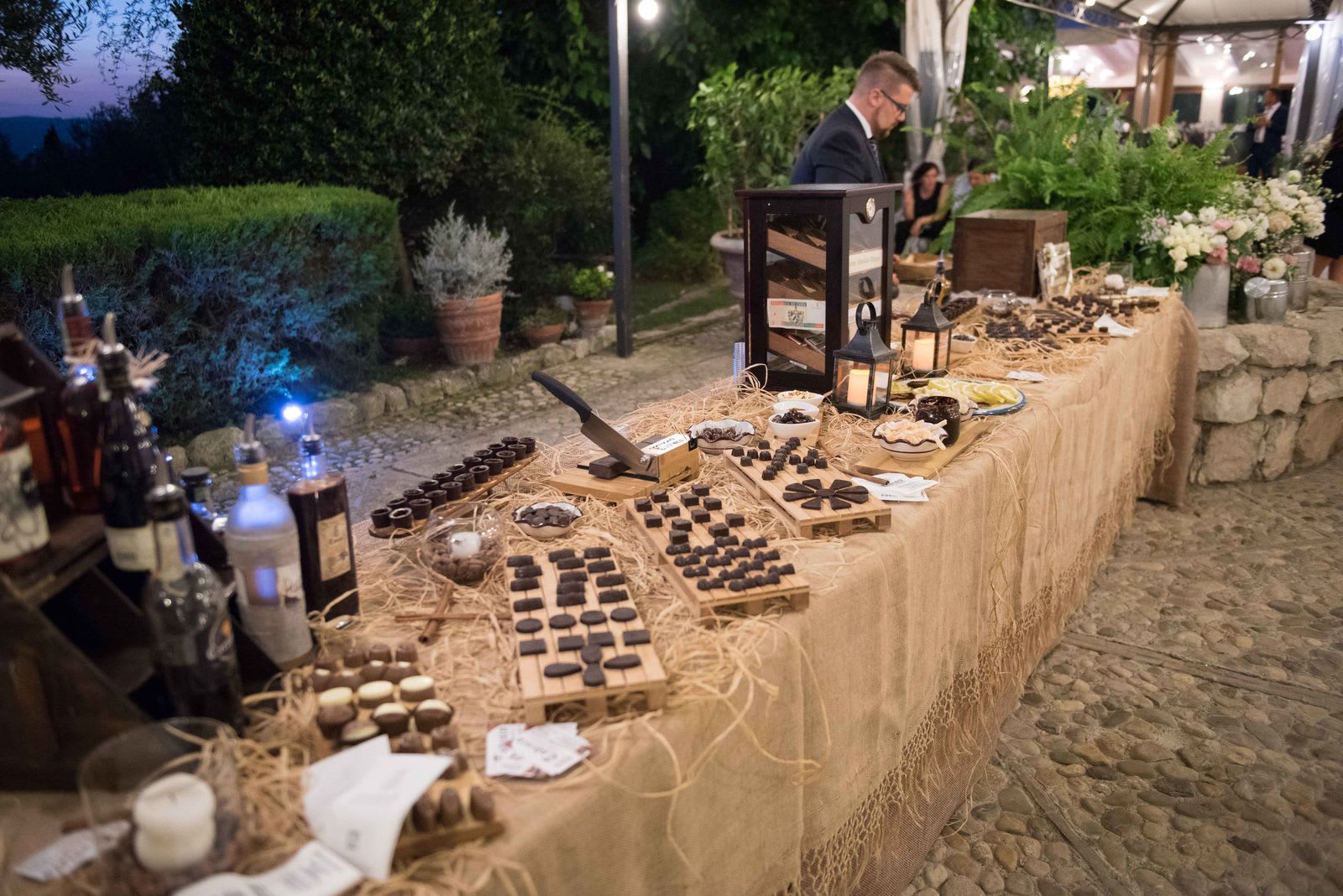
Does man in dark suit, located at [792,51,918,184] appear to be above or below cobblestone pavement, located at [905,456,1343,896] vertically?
above

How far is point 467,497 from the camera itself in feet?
7.46

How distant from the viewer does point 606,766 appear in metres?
1.39

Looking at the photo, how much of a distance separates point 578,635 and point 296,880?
58 centimetres

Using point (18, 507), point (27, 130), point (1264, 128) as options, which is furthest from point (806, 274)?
point (1264, 128)

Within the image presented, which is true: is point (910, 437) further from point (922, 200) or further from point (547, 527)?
point (922, 200)

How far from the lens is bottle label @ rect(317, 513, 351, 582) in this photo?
1.73m

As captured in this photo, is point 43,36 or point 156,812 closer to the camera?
point 156,812

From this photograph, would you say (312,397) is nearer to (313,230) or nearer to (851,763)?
(313,230)

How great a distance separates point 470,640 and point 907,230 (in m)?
8.47

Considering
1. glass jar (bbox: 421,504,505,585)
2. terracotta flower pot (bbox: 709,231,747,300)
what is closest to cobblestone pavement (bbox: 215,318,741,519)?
terracotta flower pot (bbox: 709,231,747,300)

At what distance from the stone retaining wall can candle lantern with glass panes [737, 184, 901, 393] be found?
8.64 ft

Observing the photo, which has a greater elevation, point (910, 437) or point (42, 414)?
point (42, 414)

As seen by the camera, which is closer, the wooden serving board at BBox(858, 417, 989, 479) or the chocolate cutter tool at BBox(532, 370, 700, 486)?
the chocolate cutter tool at BBox(532, 370, 700, 486)

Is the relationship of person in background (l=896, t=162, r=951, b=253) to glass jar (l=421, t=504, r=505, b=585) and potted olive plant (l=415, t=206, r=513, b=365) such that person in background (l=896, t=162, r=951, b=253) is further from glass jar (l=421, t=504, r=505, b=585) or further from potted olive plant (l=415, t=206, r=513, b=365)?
glass jar (l=421, t=504, r=505, b=585)
